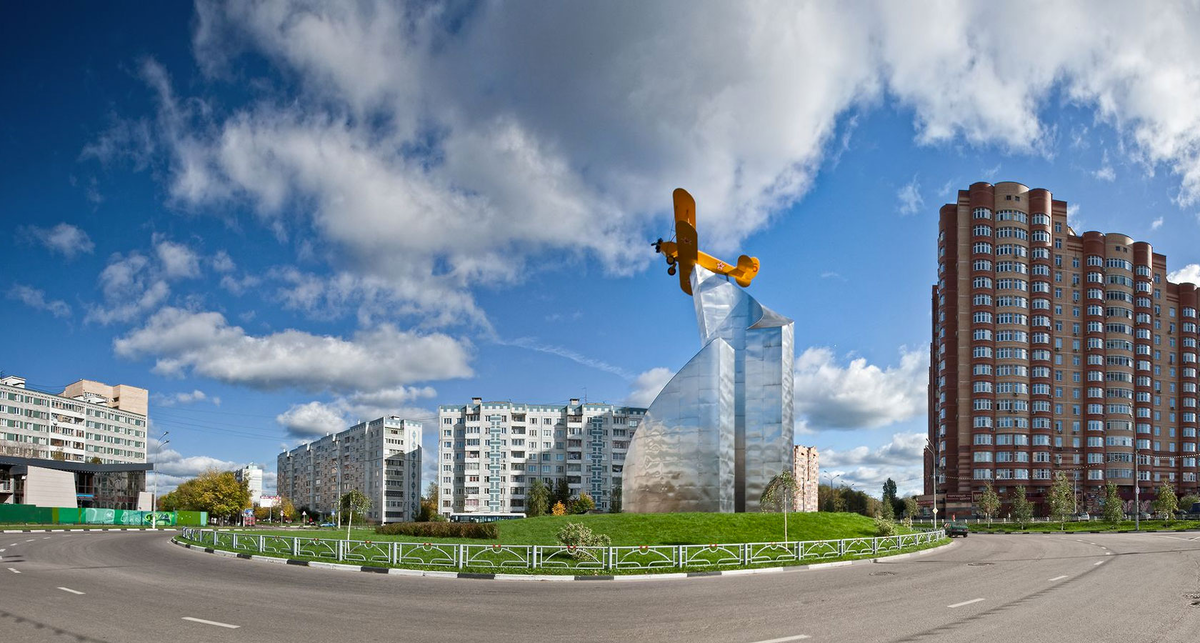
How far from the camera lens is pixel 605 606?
1952cm

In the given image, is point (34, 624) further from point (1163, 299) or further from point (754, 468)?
point (1163, 299)

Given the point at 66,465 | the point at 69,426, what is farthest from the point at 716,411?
the point at 69,426

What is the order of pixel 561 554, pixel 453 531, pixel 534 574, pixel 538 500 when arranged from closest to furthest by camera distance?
pixel 534 574 → pixel 561 554 → pixel 453 531 → pixel 538 500

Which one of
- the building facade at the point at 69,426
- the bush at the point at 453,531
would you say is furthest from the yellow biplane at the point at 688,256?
the building facade at the point at 69,426

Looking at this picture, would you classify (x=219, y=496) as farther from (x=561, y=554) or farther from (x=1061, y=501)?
(x=1061, y=501)

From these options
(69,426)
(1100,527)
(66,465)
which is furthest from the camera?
(69,426)

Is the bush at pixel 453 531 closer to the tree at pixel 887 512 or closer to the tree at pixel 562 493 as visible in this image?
the tree at pixel 887 512

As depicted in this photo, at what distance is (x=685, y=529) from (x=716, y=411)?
12341 mm

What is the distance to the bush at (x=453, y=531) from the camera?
42.7m

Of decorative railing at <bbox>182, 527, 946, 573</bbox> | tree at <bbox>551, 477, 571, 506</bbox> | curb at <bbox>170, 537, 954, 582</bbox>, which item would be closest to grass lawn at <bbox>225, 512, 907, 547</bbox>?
decorative railing at <bbox>182, 527, 946, 573</bbox>

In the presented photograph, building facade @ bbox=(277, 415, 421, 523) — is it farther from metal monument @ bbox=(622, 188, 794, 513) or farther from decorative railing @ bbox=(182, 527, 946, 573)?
decorative railing @ bbox=(182, 527, 946, 573)

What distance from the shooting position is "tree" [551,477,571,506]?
4522 inches

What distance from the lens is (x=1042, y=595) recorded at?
811 inches

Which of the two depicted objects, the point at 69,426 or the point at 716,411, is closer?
the point at 716,411
